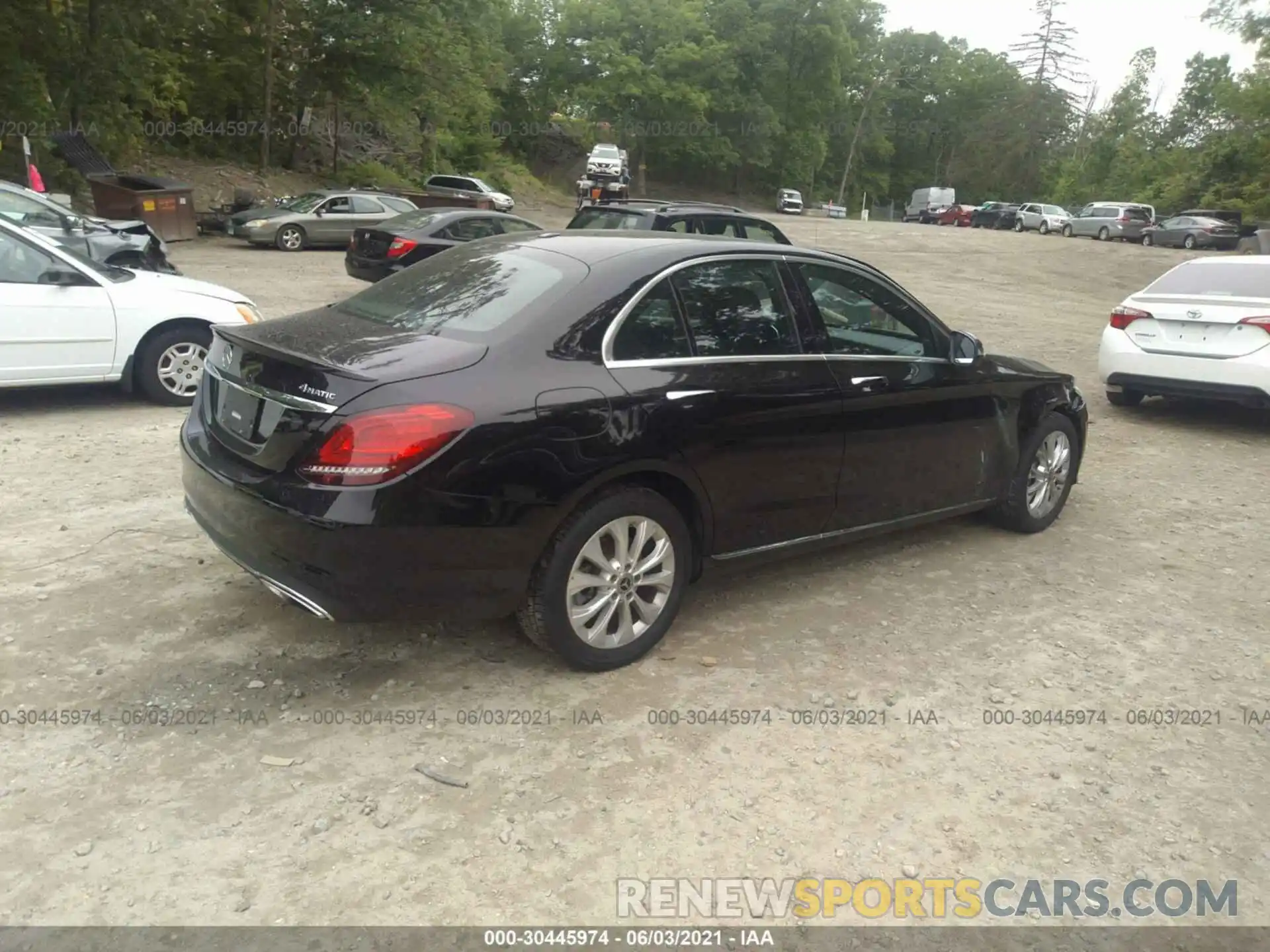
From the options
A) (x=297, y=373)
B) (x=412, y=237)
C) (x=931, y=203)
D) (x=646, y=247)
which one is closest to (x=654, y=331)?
(x=646, y=247)

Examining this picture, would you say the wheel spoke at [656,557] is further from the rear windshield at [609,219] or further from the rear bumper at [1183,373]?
the rear windshield at [609,219]

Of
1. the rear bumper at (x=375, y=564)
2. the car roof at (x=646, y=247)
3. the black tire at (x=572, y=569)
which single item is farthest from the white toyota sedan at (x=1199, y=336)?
the rear bumper at (x=375, y=564)

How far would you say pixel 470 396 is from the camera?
352cm

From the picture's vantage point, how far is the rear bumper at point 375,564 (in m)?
3.39

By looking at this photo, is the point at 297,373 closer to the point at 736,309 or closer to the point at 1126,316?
the point at 736,309

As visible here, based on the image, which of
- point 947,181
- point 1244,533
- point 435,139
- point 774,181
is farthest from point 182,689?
point 947,181

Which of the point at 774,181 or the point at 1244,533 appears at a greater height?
the point at 774,181

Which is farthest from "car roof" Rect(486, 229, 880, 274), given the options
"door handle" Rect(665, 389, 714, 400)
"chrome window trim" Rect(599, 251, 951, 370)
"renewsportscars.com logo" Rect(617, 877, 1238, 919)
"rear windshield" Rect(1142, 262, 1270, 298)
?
"rear windshield" Rect(1142, 262, 1270, 298)

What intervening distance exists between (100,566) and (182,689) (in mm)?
1331

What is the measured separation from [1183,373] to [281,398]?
771 centimetres

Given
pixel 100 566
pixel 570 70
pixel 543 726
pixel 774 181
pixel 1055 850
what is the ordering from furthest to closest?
pixel 774 181
pixel 570 70
pixel 100 566
pixel 543 726
pixel 1055 850

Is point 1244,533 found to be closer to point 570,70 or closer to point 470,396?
point 470,396

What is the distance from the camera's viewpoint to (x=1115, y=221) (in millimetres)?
43031

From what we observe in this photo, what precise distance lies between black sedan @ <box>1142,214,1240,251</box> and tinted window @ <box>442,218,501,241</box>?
106 ft
